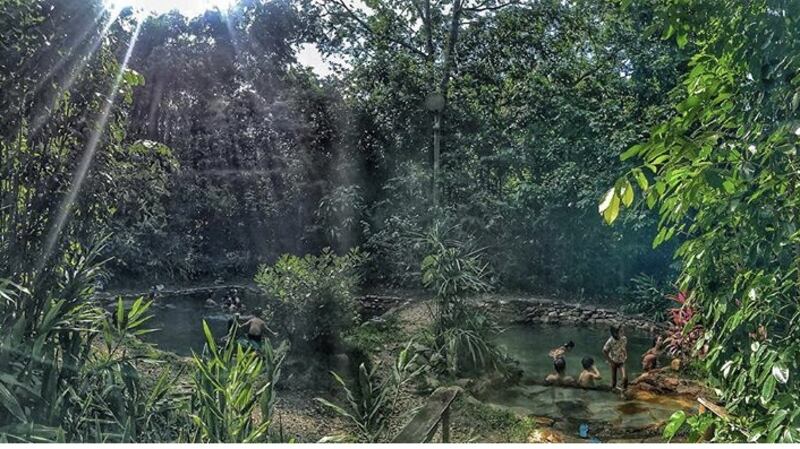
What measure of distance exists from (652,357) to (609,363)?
→ 270 millimetres

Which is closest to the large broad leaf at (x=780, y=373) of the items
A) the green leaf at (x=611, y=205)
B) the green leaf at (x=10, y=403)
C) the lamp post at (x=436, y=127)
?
the green leaf at (x=611, y=205)

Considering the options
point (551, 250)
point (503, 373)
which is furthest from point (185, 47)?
point (503, 373)

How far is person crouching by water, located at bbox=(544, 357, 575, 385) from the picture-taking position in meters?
3.44

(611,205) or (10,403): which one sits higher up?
(611,205)

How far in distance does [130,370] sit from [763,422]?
1509 mm

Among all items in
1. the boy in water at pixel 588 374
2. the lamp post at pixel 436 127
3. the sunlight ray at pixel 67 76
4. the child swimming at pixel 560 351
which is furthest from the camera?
the lamp post at pixel 436 127

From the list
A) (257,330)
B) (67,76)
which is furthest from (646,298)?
(67,76)

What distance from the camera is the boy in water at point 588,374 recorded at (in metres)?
3.37

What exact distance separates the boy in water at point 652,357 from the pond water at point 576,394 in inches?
3.6

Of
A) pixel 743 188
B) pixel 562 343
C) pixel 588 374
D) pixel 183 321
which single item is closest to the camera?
pixel 743 188

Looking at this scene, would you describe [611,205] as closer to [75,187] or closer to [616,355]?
[75,187]

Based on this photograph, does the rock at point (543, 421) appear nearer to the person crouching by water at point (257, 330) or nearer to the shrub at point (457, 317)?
the shrub at point (457, 317)

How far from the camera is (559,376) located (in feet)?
11.4

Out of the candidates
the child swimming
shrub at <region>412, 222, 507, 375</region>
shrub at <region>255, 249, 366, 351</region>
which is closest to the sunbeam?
shrub at <region>255, 249, 366, 351</region>
